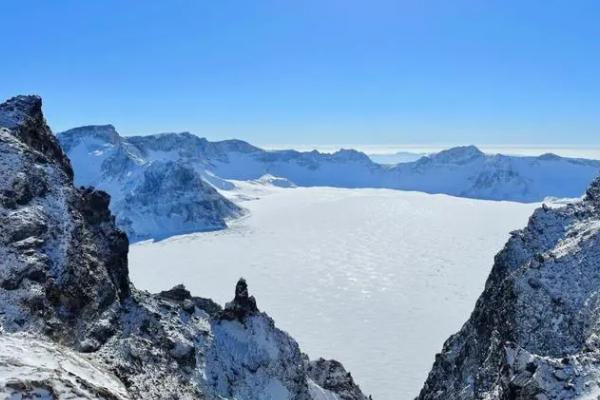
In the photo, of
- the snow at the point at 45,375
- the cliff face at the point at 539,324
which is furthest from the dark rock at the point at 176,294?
the snow at the point at 45,375

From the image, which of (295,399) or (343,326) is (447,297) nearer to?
(343,326)

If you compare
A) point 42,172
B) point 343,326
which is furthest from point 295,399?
point 343,326

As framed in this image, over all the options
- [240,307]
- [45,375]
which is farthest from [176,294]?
[45,375]

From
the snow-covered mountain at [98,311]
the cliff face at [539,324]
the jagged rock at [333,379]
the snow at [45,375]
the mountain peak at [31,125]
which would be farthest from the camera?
the jagged rock at [333,379]

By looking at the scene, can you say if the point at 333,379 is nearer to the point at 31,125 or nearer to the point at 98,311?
the point at 98,311

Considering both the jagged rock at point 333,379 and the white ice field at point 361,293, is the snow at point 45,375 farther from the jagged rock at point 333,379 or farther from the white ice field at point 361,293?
the white ice field at point 361,293

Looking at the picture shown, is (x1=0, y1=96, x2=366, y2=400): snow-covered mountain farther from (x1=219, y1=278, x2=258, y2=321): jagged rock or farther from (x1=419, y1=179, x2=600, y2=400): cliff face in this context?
(x1=419, y1=179, x2=600, y2=400): cliff face
